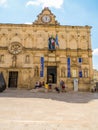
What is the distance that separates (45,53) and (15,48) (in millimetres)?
5255

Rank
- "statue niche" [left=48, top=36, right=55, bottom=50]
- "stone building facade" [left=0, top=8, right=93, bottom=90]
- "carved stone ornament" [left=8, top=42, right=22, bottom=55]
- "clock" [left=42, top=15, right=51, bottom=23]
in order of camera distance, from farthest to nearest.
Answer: "clock" [left=42, top=15, right=51, bottom=23], "statue niche" [left=48, top=36, right=55, bottom=50], "carved stone ornament" [left=8, top=42, right=22, bottom=55], "stone building facade" [left=0, top=8, right=93, bottom=90]

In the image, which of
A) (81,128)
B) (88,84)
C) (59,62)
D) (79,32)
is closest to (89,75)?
(88,84)

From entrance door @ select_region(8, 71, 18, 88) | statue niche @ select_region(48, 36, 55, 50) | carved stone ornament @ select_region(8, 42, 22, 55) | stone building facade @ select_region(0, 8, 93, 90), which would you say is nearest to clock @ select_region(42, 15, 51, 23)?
stone building facade @ select_region(0, 8, 93, 90)

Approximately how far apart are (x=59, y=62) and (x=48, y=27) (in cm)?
677

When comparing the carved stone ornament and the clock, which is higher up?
the clock

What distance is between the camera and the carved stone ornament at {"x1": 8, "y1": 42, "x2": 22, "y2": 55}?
25.9 m

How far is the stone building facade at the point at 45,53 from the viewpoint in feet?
81.6

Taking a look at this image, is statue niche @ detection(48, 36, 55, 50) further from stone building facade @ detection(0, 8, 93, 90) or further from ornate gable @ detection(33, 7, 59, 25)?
ornate gable @ detection(33, 7, 59, 25)

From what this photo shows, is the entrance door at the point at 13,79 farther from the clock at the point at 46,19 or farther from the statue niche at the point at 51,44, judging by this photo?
the clock at the point at 46,19

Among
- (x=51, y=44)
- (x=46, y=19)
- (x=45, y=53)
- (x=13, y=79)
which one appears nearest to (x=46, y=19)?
(x=46, y=19)

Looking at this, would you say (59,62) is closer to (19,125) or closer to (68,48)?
(68,48)

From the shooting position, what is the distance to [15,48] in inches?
1025

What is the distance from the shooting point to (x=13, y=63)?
25.4 metres

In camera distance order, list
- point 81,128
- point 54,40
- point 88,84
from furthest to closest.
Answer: point 54,40 → point 88,84 → point 81,128
